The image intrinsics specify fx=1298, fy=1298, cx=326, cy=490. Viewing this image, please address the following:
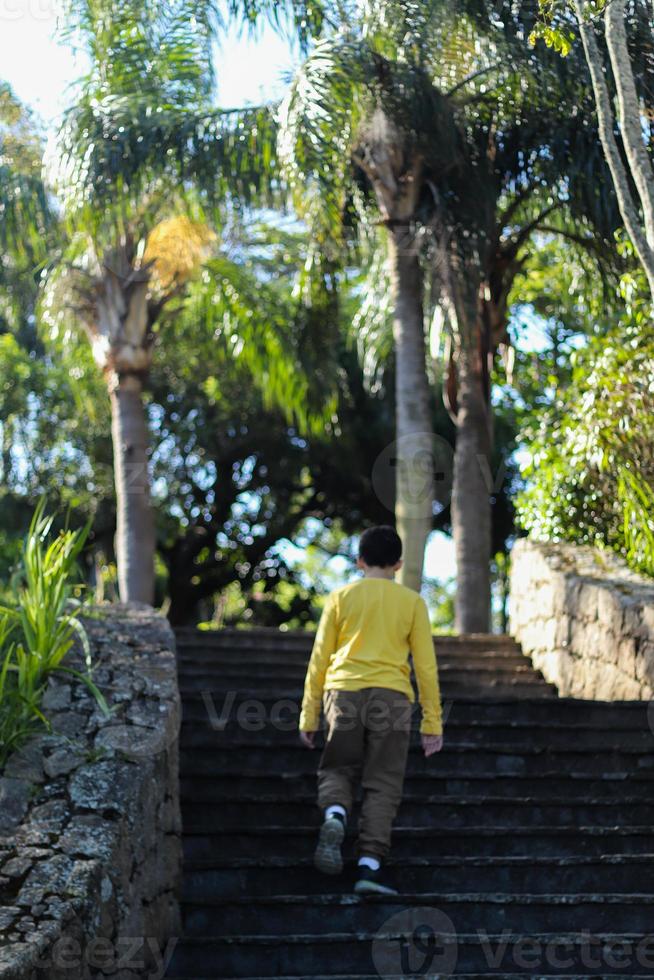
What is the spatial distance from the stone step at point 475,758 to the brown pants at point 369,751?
1.19 m

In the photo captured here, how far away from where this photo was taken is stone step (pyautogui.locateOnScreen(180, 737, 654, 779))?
265 inches

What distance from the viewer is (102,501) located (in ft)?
60.8

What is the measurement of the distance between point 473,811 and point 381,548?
146 centimetres

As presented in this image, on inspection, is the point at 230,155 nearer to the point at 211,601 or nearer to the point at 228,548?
the point at 228,548

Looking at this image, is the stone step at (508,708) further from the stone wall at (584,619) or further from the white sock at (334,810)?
the white sock at (334,810)

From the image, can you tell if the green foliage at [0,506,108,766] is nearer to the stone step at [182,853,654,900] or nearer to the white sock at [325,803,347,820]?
the stone step at [182,853,654,900]

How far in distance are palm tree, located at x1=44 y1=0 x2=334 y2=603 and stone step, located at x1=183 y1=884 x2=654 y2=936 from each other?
6.83 meters

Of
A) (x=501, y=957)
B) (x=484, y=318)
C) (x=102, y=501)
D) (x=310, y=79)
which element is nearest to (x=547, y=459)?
(x=484, y=318)

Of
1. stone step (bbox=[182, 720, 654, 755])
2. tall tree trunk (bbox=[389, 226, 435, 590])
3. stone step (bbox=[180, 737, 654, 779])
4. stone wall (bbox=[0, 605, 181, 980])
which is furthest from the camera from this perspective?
tall tree trunk (bbox=[389, 226, 435, 590])

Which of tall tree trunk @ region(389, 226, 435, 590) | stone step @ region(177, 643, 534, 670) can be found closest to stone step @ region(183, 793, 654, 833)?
stone step @ region(177, 643, 534, 670)

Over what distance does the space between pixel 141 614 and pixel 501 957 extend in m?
3.36

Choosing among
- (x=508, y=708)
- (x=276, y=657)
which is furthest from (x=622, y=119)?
(x=276, y=657)

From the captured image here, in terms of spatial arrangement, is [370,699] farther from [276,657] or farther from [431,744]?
[276,657]

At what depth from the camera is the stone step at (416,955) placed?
498 cm
